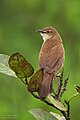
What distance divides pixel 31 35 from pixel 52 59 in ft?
17.9

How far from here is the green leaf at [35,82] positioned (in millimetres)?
1588

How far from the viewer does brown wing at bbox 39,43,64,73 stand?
230cm

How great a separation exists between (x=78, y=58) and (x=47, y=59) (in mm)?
4701

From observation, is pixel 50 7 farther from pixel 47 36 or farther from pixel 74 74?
pixel 47 36

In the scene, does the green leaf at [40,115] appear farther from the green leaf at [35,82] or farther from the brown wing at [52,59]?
the brown wing at [52,59]

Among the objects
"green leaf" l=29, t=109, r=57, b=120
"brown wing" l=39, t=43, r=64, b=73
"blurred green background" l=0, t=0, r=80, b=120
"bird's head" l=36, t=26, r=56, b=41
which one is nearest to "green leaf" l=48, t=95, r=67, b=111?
"green leaf" l=29, t=109, r=57, b=120

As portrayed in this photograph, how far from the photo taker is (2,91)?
239 inches

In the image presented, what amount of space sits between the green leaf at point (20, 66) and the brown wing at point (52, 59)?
0.64 metres

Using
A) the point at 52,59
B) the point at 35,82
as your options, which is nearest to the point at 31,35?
the point at 52,59

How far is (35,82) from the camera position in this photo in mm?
1599

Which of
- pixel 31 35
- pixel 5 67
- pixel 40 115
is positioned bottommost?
pixel 31 35

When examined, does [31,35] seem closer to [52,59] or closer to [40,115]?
[52,59]

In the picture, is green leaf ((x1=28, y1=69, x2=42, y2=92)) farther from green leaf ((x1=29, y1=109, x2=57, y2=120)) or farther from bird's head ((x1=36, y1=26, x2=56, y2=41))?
bird's head ((x1=36, y1=26, x2=56, y2=41))

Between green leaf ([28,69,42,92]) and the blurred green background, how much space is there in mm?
4023
